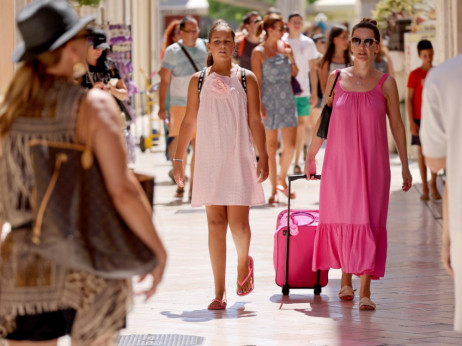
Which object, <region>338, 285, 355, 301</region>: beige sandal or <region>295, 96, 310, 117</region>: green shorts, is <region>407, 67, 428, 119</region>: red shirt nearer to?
<region>295, 96, 310, 117</region>: green shorts

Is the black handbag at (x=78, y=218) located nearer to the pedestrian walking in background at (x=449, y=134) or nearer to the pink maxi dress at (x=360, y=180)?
the pedestrian walking in background at (x=449, y=134)

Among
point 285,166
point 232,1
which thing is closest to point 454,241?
A: point 285,166

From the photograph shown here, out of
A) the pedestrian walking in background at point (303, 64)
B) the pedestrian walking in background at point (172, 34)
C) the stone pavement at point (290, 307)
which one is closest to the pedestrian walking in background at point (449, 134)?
the stone pavement at point (290, 307)

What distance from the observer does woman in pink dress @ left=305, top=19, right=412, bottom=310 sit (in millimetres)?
7031

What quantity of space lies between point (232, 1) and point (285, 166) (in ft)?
141

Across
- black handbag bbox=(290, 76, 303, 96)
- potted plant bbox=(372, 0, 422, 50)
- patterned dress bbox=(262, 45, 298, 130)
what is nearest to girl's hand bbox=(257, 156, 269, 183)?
patterned dress bbox=(262, 45, 298, 130)

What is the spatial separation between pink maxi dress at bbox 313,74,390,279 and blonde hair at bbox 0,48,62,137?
3.48 m

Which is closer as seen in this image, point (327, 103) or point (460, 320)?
point (460, 320)

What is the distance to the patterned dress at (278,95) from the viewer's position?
12.3 metres

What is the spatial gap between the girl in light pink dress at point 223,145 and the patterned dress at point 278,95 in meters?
5.13

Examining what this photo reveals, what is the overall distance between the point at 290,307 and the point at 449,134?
331 cm

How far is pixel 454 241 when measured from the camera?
4.11 m

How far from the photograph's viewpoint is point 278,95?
12.4 metres

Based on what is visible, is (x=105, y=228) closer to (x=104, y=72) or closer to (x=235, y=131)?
(x=235, y=131)
